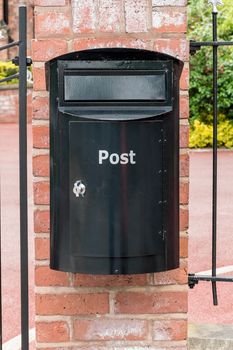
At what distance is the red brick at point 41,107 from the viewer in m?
2.96

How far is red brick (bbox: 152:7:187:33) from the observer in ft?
9.48

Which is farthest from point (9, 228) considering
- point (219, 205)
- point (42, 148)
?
point (42, 148)

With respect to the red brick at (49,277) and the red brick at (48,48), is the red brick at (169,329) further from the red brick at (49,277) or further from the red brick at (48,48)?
the red brick at (48,48)

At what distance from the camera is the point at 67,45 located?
2.91 meters

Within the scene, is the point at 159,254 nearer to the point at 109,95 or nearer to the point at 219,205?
the point at 109,95

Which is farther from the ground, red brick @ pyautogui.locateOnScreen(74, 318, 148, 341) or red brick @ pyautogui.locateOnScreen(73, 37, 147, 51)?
red brick @ pyautogui.locateOnScreen(73, 37, 147, 51)

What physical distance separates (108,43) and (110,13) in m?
0.12

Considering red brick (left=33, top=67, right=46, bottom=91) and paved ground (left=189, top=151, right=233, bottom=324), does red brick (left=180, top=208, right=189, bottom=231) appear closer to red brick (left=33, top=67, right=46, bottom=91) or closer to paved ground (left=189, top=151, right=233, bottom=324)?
red brick (left=33, top=67, right=46, bottom=91)

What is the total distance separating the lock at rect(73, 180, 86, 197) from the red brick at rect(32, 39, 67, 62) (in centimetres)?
59

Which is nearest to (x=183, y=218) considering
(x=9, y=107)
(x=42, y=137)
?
(x=42, y=137)

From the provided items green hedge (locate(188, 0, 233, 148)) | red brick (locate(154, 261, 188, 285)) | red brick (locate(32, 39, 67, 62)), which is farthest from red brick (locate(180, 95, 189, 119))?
green hedge (locate(188, 0, 233, 148))

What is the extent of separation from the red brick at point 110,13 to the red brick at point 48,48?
7.3 inches

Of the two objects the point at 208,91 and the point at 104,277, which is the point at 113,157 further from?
the point at 208,91

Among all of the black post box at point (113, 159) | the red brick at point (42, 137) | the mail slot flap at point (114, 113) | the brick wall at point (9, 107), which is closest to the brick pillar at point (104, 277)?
the red brick at point (42, 137)
